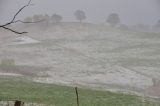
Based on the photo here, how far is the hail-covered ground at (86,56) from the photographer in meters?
55.8

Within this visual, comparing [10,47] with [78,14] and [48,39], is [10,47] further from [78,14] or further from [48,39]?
[78,14]

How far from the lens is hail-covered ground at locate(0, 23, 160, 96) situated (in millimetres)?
55844

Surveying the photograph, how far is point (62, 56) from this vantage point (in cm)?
7838

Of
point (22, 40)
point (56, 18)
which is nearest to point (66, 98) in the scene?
point (22, 40)

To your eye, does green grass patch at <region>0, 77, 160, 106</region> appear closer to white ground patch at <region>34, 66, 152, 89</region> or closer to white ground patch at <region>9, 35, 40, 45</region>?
white ground patch at <region>34, 66, 152, 89</region>

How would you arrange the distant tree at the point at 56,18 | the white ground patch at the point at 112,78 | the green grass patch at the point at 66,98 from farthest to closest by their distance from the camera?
the distant tree at the point at 56,18 < the white ground patch at the point at 112,78 < the green grass patch at the point at 66,98

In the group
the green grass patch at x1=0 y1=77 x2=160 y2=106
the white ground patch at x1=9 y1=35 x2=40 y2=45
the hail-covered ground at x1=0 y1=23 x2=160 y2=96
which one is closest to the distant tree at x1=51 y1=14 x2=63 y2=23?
the hail-covered ground at x1=0 y1=23 x2=160 y2=96

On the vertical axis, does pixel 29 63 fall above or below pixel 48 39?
below

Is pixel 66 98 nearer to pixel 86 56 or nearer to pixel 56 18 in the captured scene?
pixel 86 56

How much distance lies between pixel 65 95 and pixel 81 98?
5.45 ft

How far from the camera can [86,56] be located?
3110 inches

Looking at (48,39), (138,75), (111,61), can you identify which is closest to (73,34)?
(48,39)

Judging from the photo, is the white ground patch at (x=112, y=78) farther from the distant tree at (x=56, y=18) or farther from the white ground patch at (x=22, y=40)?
the distant tree at (x=56, y=18)

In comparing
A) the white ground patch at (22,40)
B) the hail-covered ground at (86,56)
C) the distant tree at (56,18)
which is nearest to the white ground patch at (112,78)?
the hail-covered ground at (86,56)
